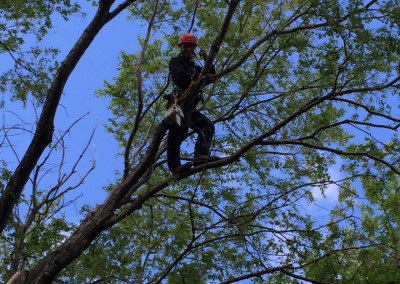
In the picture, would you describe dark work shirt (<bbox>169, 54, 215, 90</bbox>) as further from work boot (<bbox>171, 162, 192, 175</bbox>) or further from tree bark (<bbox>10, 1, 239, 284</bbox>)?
work boot (<bbox>171, 162, 192, 175</bbox>)

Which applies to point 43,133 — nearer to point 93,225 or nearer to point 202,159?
point 93,225

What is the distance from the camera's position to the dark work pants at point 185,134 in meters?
5.35

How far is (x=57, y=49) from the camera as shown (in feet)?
22.5

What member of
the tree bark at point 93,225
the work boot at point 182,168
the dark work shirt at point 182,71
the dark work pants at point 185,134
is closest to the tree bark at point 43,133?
the tree bark at point 93,225

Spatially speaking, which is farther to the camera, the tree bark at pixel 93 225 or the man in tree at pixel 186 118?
the man in tree at pixel 186 118

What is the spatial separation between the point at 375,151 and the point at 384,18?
1.54 metres

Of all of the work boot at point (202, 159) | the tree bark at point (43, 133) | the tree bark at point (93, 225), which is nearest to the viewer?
the tree bark at point (43, 133)

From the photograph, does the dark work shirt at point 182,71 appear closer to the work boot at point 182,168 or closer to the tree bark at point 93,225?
the tree bark at point 93,225

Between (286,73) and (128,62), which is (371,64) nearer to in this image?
(286,73)

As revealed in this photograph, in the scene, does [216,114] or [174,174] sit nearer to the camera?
[174,174]

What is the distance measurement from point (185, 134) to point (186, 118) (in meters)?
0.26

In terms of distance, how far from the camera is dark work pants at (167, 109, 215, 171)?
17.5 ft

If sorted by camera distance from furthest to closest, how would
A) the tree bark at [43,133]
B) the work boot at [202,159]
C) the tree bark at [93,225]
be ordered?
the work boot at [202,159], the tree bark at [93,225], the tree bark at [43,133]

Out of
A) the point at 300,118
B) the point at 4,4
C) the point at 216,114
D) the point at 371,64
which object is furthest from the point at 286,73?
the point at 4,4
